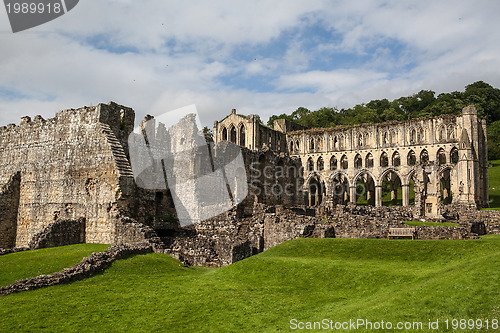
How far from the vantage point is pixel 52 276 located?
14648 millimetres

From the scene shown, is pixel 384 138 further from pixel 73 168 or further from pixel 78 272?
pixel 78 272

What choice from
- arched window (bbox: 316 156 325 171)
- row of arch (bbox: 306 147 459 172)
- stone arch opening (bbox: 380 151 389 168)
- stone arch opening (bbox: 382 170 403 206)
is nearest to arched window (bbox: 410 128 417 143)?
row of arch (bbox: 306 147 459 172)

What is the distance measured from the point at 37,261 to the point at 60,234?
5298 millimetres

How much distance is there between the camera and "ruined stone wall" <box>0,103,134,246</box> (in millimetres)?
22859

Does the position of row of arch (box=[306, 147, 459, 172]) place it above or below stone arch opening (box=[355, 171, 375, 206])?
above

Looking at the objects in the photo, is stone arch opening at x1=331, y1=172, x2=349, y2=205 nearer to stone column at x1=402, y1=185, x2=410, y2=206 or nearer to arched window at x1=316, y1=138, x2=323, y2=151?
arched window at x1=316, y1=138, x2=323, y2=151

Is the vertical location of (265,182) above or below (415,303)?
above

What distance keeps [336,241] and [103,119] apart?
14.2 m

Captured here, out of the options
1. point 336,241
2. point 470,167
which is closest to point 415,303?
point 336,241

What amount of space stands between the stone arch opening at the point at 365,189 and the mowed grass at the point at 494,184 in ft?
56.6

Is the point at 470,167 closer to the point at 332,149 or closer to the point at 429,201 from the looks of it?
the point at 332,149

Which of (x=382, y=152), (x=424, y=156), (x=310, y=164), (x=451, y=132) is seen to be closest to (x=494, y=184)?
(x=451, y=132)

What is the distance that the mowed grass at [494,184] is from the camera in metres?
67.1

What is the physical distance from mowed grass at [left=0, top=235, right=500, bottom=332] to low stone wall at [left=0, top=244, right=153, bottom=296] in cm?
33
